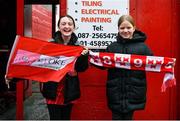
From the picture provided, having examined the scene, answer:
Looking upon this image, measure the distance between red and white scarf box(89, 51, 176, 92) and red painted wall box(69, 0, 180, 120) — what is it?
0.89 m

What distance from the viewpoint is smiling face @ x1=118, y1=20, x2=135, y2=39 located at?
14.5ft

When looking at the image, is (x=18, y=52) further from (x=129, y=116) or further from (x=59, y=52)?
(x=129, y=116)

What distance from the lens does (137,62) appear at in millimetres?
4621

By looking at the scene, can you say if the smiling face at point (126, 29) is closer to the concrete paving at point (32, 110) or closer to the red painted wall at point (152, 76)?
the red painted wall at point (152, 76)

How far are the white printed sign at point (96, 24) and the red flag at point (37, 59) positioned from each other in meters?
0.93

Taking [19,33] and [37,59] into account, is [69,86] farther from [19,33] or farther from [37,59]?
[19,33]

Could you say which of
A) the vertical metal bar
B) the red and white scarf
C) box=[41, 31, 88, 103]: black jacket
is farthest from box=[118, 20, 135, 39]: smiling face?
the vertical metal bar

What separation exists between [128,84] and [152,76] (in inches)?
51.8

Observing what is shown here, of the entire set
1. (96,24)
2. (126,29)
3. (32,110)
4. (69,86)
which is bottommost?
(32,110)

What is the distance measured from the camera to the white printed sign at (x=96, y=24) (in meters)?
5.52

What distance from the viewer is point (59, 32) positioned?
458 cm

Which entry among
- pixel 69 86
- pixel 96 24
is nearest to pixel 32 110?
pixel 96 24

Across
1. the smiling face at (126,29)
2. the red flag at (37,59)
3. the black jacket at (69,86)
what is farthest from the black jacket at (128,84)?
the red flag at (37,59)

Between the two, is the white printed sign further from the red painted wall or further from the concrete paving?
the concrete paving
